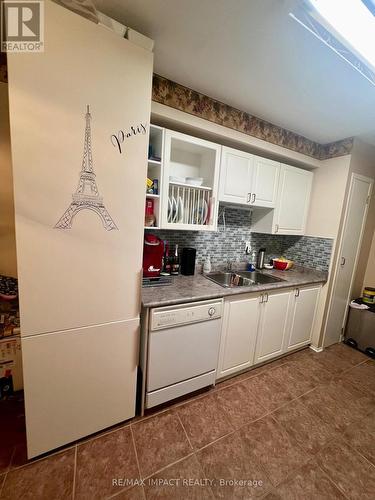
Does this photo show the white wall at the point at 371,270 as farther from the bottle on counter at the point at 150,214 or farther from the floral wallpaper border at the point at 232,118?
the bottle on counter at the point at 150,214

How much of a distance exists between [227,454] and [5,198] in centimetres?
224

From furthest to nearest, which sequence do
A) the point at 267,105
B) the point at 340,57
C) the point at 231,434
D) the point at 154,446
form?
1. the point at 267,105
2. the point at 231,434
3. the point at 154,446
4. the point at 340,57

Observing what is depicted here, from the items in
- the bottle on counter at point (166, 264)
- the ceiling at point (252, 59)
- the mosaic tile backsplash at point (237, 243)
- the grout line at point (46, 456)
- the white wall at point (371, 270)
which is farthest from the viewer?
the white wall at point (371, 270)

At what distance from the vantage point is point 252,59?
1.27 m

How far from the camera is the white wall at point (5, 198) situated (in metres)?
1.32

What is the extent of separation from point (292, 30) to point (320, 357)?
2850mm

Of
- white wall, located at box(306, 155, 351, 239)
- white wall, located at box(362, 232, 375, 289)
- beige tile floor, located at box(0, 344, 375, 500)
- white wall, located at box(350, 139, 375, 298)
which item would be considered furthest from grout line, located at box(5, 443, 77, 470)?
white wall, located at box(362, 232, 375, 289)

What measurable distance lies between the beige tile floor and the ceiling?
2.42 metres

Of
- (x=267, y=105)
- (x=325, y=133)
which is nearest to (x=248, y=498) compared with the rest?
(x=267, y=105)

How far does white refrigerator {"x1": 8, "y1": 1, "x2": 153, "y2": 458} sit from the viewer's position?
36.4 inches

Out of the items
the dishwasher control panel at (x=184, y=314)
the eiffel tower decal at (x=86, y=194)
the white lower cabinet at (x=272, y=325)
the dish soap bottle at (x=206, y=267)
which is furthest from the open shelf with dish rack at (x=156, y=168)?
the white lower cabinet at (x=272, y=325)

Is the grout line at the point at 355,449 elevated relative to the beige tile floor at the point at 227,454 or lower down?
elevated

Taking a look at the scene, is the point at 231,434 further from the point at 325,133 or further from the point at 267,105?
the point at 325,133

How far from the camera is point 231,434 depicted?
1.41 m
